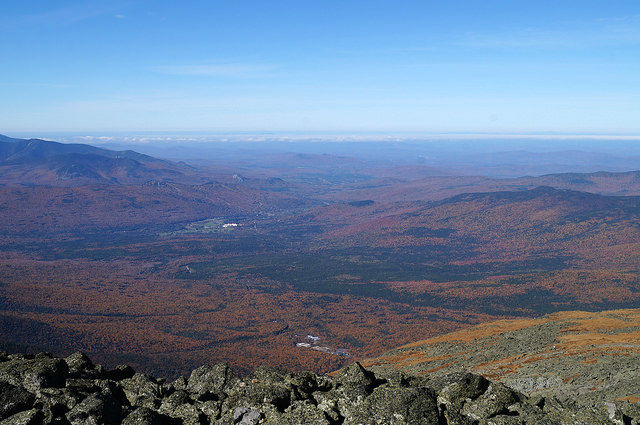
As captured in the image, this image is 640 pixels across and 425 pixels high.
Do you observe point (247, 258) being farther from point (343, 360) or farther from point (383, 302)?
point (343, 360)

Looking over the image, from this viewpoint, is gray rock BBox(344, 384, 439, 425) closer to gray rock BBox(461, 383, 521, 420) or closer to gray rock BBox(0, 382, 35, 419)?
gray rock BBox(461, 383, 521, 420)

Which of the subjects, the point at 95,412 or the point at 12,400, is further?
the point at 12,400

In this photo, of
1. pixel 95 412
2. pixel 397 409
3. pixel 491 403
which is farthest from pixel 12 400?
pixel 491 403

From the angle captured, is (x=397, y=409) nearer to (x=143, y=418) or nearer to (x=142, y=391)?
(x=143, y=418)

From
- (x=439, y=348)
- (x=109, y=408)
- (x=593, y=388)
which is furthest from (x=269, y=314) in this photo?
(x=109, y=408)

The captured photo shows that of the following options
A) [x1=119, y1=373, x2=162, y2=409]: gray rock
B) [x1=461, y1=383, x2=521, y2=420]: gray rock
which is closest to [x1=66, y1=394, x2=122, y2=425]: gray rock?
[x1=119, y1=373, x2=162, y2=409]: gray rock

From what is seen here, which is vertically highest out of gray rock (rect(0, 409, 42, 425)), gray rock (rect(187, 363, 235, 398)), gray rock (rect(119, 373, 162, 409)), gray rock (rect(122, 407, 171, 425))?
gray rock (rect(0, 409, 42, 425))

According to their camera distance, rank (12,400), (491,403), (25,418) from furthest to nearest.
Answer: (491,403) < (12,400) < (25,418)

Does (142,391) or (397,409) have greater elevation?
(397,409)

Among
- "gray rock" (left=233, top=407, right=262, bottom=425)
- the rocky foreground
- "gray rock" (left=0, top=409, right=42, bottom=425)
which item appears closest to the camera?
"gray rock" (left=0, top=409, right=42, bottom=425)
